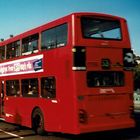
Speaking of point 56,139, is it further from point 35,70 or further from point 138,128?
point 138,128

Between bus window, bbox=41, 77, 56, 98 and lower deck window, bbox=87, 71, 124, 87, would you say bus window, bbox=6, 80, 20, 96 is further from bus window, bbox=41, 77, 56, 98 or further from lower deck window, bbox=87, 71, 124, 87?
lower deck window, bbox=87, 71, 124, 87

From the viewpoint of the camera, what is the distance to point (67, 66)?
44.8 feet

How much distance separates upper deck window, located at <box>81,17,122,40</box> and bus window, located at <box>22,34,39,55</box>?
9.20 ft

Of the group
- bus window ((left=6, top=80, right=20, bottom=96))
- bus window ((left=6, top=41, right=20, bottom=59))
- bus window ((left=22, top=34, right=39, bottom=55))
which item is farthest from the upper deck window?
bus window ((left=6, top=80, right=20, bottom=96))

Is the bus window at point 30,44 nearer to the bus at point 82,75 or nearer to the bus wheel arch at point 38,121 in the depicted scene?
the bus at point 82,75

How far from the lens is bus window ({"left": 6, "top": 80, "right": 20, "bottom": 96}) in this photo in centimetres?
1809

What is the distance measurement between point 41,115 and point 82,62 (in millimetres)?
3193

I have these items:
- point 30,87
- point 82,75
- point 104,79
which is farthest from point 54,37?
point 30,87

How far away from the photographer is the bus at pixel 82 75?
44.1ft

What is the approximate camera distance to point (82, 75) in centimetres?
1346

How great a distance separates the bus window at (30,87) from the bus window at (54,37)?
1.56 m

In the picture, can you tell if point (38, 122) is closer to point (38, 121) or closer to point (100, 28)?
point (38, 121)

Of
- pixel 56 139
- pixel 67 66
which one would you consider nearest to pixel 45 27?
pixel 67 66

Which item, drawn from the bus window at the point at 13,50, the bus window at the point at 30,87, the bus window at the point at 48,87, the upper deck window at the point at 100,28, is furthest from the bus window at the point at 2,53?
the upper deck window at the point at 100,28
